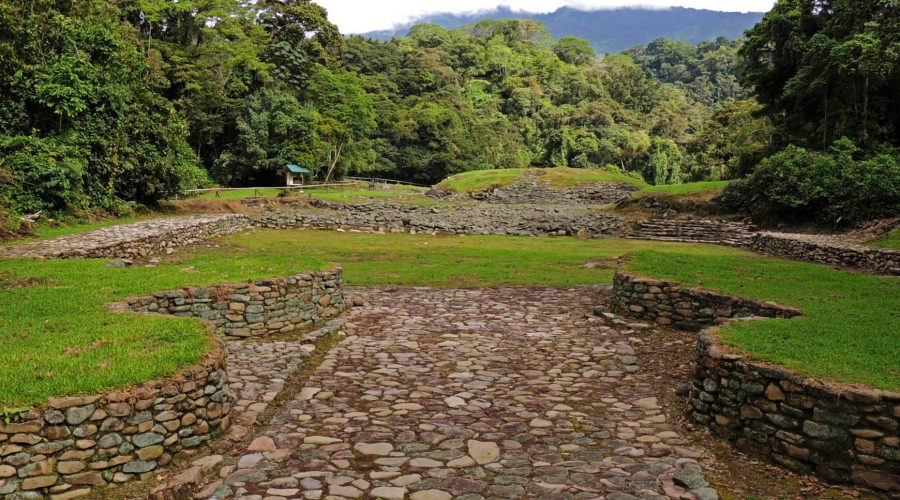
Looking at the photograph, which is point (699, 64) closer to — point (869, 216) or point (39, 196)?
point (869, 216)

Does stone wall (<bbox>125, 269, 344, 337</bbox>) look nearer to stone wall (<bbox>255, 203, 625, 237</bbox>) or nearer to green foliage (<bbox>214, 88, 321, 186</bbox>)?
stone wall (<bbox>255, 203, 625, 237</bbox>)

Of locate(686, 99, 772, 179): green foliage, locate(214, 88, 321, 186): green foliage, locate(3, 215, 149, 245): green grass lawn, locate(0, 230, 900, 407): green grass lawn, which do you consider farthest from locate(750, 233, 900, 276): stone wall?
locate(214, 88, 321, 186): green foliage

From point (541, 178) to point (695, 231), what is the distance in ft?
82.5

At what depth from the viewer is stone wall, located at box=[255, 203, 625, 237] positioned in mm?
29156

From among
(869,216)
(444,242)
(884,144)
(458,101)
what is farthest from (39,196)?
(458,101)

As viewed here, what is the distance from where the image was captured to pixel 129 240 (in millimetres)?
15922

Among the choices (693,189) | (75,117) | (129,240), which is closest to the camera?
(129,240)

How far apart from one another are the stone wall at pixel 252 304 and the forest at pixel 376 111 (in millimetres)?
12258

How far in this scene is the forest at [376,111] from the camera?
67.9 ft

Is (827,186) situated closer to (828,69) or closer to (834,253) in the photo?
(828,69)

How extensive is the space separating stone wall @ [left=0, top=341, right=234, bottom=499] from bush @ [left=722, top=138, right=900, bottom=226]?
23.2 metres

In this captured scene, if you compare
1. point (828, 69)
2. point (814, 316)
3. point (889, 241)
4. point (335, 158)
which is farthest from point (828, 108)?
point (335, 158)

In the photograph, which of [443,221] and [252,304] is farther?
[443,221]

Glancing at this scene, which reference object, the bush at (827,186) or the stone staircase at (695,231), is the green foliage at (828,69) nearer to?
the bush at (827,186)
